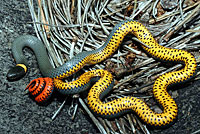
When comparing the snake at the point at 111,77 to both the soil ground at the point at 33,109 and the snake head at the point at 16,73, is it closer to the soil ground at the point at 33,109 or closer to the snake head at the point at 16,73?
the snake head at the point at 16,73

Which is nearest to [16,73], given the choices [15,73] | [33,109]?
[15,73]

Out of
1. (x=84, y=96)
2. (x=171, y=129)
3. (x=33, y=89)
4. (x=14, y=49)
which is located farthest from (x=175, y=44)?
(x=14, y=49)

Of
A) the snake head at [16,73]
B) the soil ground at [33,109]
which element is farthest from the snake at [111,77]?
the soil ground at [33,109]

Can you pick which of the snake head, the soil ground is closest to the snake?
the snake head

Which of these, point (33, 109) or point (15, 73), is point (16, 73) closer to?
point (15, 73)

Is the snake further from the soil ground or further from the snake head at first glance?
the soil ground
